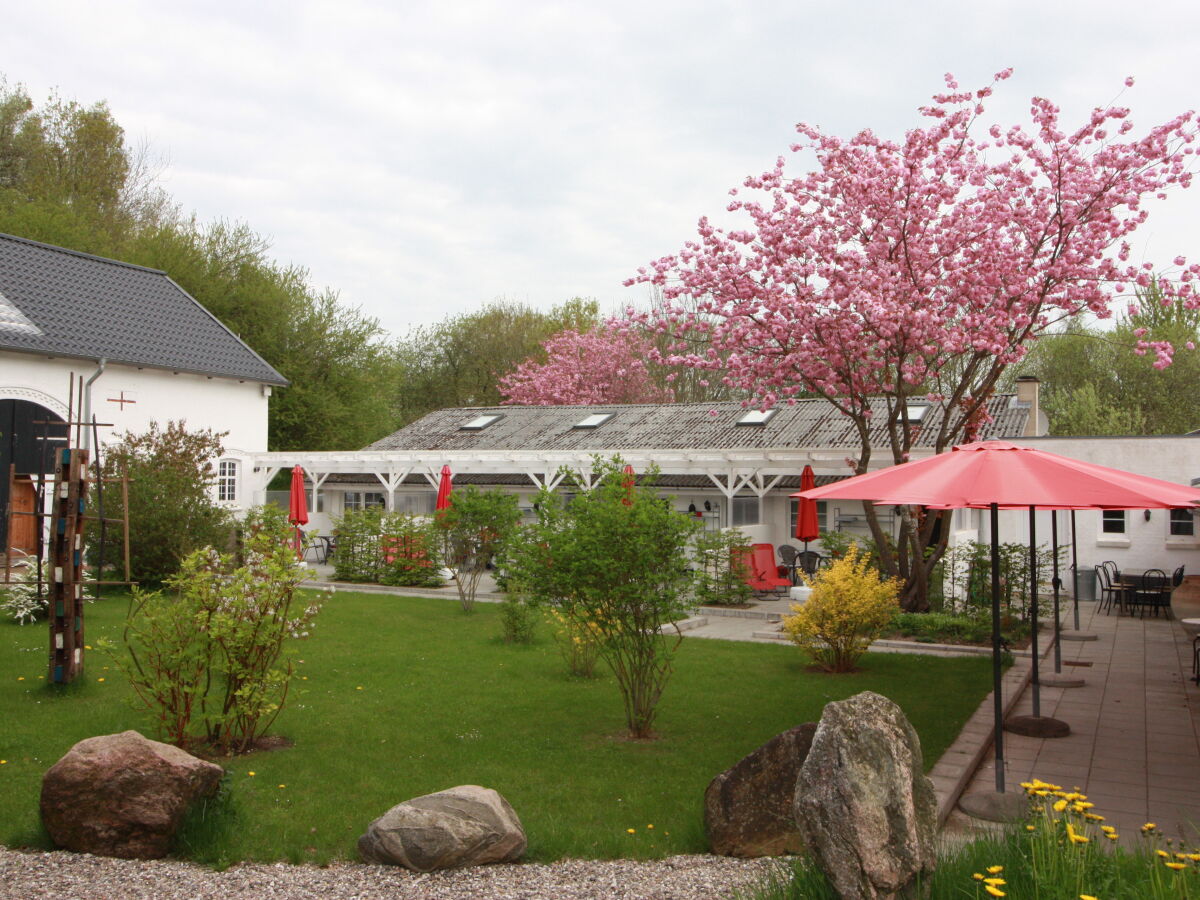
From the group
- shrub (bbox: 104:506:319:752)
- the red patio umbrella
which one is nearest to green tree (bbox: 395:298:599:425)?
shrub (bbox: 104:506:319:752)

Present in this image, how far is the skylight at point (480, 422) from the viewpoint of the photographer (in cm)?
2807

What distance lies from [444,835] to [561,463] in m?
16.2

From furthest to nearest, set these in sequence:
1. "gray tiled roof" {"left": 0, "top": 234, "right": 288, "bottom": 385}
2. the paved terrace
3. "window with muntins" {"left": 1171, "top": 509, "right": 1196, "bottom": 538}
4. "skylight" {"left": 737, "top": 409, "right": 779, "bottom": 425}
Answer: "skylight" {"left": 737, "top": 409, "right": 779, "bottom": 425} < "gray tiled roof" {"left": 0, "top": 234, "right": 288, "bottom": 385} < "window with muntins" {"left": 1171, "top": 509, "right": 1196, "bottom": 538} < the paved terrace

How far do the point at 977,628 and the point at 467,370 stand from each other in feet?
117

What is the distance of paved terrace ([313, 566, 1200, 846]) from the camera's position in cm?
602

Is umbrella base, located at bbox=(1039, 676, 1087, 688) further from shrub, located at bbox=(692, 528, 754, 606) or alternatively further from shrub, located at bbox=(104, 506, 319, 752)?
shrub, located at bbox=(104, 506, 319, 752)

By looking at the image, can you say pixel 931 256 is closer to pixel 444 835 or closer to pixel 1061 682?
pixel 1061 682

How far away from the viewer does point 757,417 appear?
80.3ft

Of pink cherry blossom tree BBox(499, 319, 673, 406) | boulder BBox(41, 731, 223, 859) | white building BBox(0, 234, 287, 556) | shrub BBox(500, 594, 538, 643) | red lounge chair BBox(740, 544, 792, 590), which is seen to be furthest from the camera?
pink cherry blossom tree BBox(499, 319, 673, 406)

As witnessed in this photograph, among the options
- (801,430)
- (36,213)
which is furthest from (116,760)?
(36,213)

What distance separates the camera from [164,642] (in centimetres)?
662

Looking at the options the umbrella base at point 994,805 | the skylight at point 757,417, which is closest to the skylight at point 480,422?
the skylight at point 757,417

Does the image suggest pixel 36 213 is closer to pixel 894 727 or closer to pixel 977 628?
pixel 977 628

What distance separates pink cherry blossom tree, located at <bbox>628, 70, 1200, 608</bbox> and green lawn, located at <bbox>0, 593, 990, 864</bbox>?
4.70m
